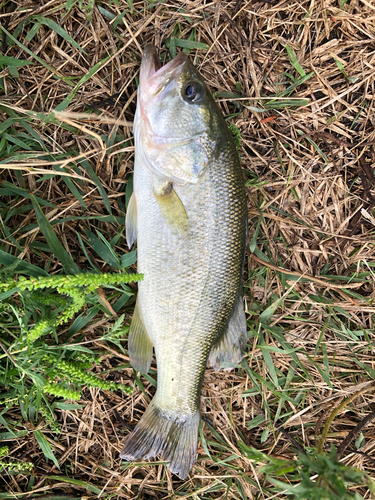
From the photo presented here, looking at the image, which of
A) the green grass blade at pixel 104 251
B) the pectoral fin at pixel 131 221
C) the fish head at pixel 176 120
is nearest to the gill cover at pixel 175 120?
the fish head at pixel 176 120

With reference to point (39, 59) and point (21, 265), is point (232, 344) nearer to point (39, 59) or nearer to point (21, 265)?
point (21, 265)

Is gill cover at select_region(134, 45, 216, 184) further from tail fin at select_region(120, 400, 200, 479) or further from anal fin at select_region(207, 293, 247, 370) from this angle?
tail fin at select_region(120, 400, 200, 479)

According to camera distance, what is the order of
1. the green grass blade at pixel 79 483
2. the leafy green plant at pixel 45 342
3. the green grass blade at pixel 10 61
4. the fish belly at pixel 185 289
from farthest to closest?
the green grass blade at pixel 79 483 < the green grass blade at pixel 10 61 < the fish belly at pixel 185 289 < the leafy green plant at pixel 45 342

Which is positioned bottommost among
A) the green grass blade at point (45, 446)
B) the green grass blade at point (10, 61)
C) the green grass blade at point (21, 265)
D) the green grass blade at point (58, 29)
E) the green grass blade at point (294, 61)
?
the green grass blade at point (45, 446)

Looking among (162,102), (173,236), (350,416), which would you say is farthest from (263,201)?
(350,416)

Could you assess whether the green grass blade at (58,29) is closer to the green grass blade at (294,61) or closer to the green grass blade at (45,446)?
the green grass blade at (294,61)


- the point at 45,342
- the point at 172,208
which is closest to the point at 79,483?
the point at 45,342

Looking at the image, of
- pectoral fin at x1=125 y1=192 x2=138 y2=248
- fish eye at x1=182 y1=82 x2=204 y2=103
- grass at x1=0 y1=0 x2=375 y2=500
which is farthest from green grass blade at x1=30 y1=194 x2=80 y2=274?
fish eye at x1=182 y1=82 x2=204 y2=103
